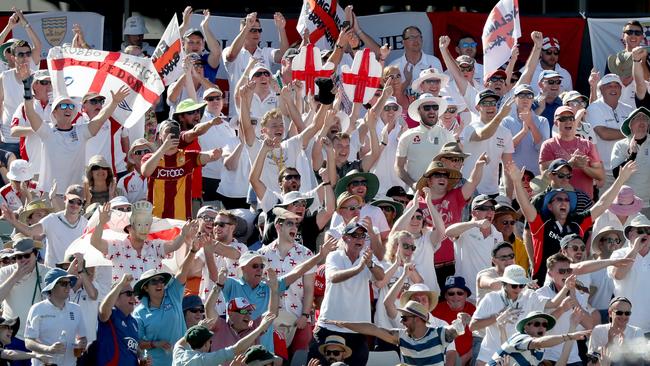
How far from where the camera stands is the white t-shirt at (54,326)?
1554 centimetres

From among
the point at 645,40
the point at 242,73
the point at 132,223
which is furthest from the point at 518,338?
the point at 645,40

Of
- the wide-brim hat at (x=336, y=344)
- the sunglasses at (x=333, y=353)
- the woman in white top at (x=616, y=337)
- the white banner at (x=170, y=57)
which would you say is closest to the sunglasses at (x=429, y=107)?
the white banner at (x=170, y=57)

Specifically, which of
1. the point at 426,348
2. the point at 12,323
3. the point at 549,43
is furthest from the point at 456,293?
the point at 549,43

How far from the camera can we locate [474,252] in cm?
1788

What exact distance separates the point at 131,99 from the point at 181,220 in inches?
92.0

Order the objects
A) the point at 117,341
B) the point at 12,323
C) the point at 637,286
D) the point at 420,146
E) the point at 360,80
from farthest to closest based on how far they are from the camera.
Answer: the point at 360,80 < the point at 420,146 < the point at 637,286 < the point at 117,341 < the point at 12,323

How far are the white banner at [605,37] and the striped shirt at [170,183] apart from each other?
22.1 ft

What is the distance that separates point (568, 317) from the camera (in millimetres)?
16766

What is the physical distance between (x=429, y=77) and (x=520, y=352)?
558cm

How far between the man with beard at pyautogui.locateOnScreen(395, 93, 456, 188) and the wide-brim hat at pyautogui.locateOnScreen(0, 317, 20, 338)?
4777 millimetres

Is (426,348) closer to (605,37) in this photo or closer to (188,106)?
(188,106)

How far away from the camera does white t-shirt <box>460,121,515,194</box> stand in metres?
19.4

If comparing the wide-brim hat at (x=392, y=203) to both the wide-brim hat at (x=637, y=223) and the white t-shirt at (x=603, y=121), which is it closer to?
the wide-brim hat at (x=637, y=223)

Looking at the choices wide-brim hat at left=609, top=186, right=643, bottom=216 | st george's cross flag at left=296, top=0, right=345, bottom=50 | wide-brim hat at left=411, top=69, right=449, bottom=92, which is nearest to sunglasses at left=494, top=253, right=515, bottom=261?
wide-brim hat at left=609, top=186, right=643, bottom=216
